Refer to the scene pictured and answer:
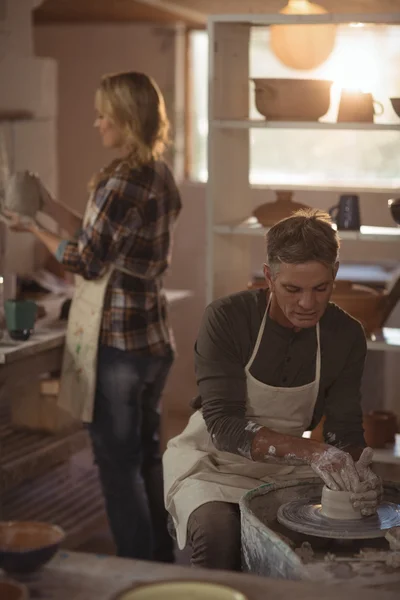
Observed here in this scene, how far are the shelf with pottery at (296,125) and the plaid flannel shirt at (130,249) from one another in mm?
300

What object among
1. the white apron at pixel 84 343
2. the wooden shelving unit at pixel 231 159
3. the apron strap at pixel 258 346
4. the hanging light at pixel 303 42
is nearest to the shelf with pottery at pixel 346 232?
the wooden shelving unit at pixel 231 159

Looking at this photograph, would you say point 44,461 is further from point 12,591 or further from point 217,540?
point 12,591

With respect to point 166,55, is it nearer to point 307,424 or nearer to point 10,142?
point 10,142

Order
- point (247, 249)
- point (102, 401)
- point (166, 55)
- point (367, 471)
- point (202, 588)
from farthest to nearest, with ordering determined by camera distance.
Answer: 1. point (166, 55)
2. point (247, 249)
3. point (102, 401)
4. point (367, 471)
5. point (202, 588)

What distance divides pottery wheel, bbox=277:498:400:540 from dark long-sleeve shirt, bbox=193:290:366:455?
Answer: 33 centimetres

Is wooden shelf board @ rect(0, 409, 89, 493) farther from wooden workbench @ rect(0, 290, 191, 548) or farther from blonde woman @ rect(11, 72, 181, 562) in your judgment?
blonde woman @ rect(11, 72, 181, 562)

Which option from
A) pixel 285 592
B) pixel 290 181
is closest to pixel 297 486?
pixel 285 592

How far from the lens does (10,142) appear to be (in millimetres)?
4297

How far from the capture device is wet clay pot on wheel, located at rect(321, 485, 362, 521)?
211 centimetres

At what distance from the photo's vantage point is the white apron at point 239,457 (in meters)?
2.44

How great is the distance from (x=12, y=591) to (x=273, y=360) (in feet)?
3.87

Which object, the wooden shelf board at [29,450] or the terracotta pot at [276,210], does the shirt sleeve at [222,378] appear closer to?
the terracotta pot at [276,210]

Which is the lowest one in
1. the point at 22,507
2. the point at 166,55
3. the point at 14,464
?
the point at 22,507

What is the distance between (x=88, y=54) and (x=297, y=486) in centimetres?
385
